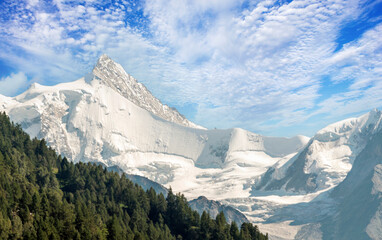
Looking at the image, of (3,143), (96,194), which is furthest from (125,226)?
(3,143)

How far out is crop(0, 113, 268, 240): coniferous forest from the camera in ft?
262

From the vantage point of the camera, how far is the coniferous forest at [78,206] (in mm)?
79938

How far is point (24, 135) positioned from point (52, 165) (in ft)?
57.2

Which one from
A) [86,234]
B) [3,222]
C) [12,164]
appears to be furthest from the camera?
Answer: [12,164]

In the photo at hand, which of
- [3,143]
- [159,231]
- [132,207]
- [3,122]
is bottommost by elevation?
[159,231]

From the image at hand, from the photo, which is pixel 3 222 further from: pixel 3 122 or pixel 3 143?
pixel 3 122

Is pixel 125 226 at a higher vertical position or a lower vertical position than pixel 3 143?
lower

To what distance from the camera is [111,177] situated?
426 ft

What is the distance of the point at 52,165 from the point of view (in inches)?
5098

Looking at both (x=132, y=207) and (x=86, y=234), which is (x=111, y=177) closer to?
(x=132, y=207)

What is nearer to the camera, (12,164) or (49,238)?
(49,238)

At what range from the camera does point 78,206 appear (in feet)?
290

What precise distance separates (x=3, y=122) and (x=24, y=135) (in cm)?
827

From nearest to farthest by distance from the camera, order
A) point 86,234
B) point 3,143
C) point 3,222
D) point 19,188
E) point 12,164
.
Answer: point 3,222 < point 86,234 < point 19,188 < point 12,164 < point 3,143
